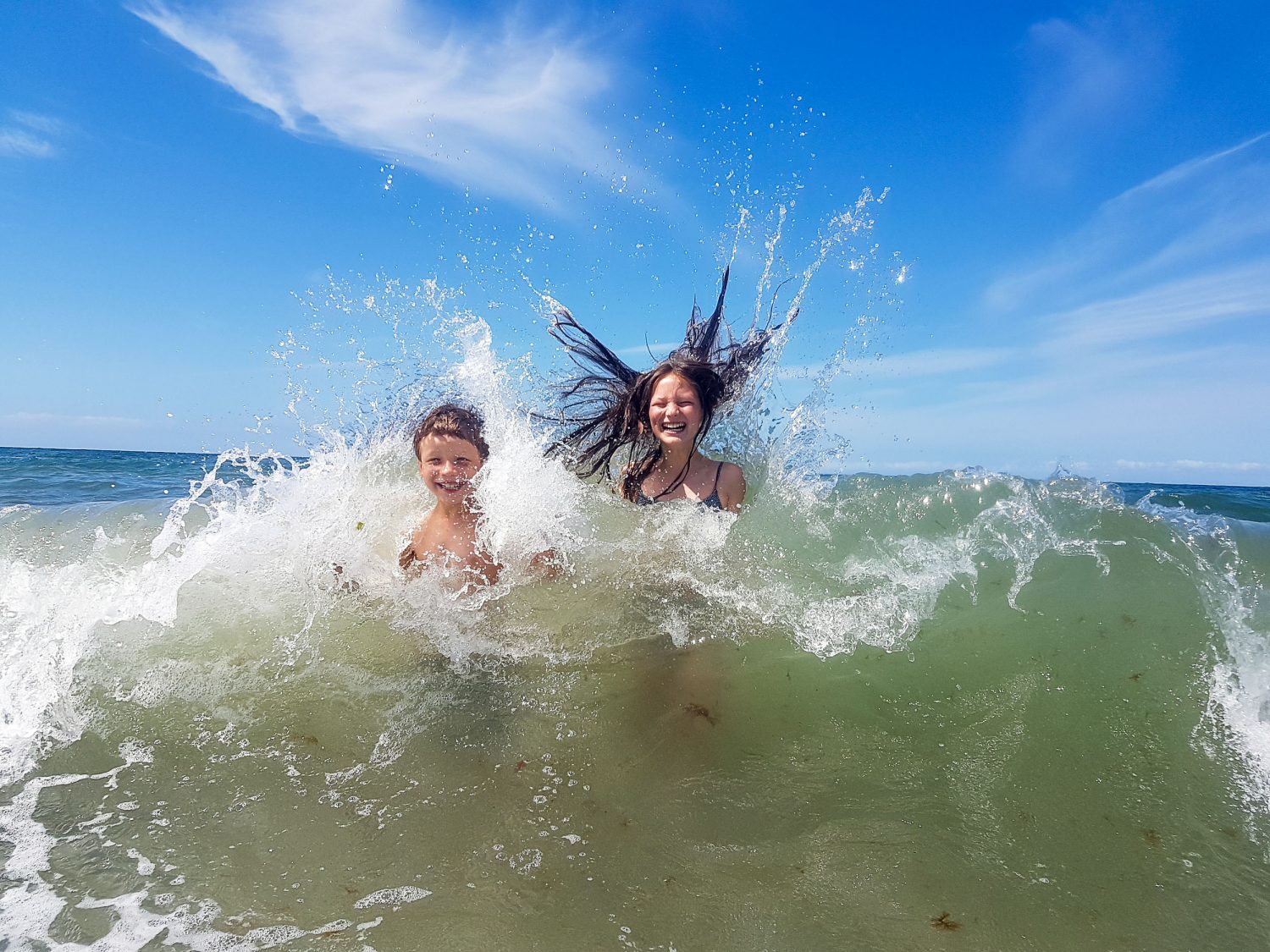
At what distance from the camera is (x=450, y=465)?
4352 mm

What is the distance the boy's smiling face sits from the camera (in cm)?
435

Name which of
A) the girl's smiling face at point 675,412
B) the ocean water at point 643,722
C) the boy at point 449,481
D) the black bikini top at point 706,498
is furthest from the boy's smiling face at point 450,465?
the girl's smiling face at point 675,412

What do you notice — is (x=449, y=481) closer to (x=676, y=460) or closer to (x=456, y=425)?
(x=456, y=425)

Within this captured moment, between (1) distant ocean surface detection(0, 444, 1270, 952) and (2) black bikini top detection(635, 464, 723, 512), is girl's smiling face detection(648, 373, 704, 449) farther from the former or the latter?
(1) distant ocean surface detection(0, 444, 1270, 952)

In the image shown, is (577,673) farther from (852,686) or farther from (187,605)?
(187,605)

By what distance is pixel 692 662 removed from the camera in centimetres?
341

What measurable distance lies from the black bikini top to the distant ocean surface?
0.37 feet

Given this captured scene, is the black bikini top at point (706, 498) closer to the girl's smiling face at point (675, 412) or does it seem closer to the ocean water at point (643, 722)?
the ocean water at point (643, 722)

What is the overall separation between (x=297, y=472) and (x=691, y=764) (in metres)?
3.16

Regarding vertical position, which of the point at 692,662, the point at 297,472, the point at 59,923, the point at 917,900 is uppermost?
the point at 297,472

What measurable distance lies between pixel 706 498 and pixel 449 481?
5.39 ft

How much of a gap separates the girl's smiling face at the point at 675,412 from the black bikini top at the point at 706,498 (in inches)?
12.3

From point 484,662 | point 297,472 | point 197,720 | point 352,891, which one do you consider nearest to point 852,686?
point 484,662

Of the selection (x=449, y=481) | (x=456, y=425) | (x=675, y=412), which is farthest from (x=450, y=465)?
(x=675, y=412)
